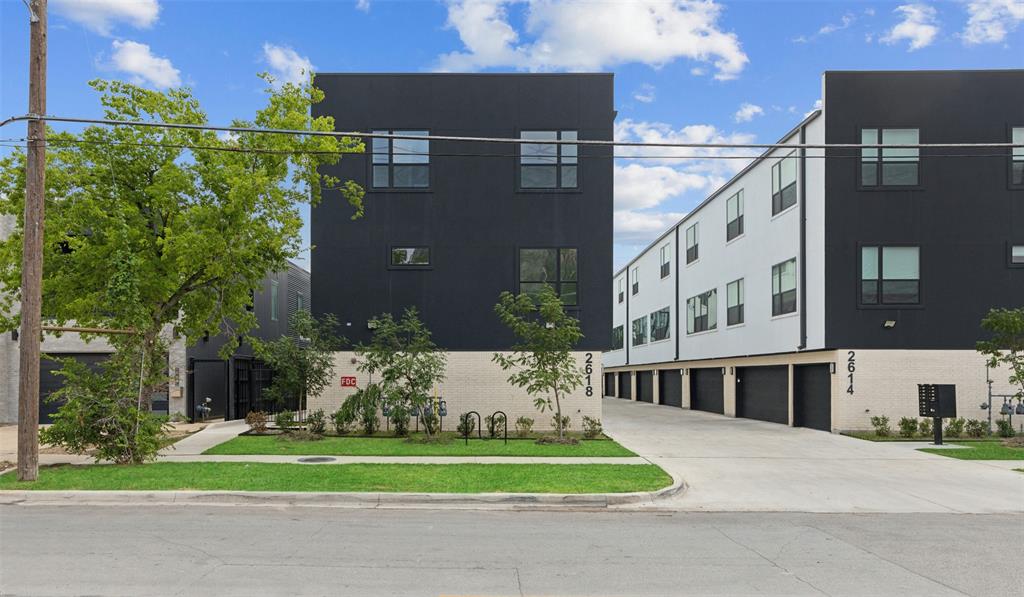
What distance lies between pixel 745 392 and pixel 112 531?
2783cm

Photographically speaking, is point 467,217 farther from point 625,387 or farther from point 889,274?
point 625,387

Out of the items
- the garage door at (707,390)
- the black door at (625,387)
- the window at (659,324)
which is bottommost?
the black door at (625,387)

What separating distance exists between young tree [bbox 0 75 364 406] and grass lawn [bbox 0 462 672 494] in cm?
254

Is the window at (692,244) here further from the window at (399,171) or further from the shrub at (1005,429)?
the window at (399,171)

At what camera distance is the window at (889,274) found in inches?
912

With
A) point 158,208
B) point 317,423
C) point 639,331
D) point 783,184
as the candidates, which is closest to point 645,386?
point 639,331

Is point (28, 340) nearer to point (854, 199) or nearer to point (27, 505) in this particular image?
point (27, 505)

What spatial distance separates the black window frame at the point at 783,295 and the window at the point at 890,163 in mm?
3779

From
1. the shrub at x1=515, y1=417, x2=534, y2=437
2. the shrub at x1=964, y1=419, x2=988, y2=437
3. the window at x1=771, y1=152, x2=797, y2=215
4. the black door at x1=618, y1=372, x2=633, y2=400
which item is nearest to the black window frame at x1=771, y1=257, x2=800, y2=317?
the window at x1=771, y1=152, x2=797, y2=215

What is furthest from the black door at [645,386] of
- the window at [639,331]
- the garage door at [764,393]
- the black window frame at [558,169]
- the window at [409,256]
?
the window at [409,256]

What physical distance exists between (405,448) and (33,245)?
858 cm

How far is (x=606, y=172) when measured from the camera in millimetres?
22438

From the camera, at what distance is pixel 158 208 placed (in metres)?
16.9

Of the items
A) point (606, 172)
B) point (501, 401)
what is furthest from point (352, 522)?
point (606, 172)
